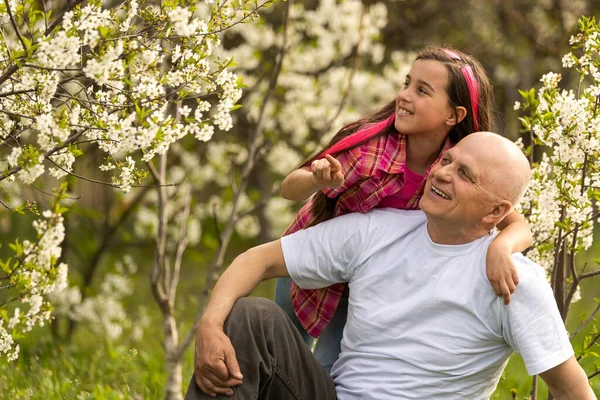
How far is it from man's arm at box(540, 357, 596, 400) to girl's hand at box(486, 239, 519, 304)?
25 cm

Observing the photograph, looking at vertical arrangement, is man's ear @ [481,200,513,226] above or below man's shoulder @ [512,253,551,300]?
above

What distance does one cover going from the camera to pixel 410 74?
2.99 metres

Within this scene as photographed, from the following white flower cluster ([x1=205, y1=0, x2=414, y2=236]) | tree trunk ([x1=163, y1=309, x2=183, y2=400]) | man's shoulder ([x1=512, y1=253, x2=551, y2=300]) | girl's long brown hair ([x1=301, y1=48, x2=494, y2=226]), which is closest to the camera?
man's shoulder ([x1=512, y1=253, x2=551, y2=300])

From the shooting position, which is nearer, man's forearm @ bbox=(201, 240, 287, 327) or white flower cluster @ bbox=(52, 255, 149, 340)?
man's forearm @ bbox=(201, 240, 287, 327)

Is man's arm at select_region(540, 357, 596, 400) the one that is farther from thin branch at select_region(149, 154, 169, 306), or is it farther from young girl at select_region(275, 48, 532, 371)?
thin branch at select_region(149, 154, 169, 306)

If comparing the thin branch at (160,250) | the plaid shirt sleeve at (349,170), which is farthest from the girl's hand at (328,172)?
the thin branch at (160,250)

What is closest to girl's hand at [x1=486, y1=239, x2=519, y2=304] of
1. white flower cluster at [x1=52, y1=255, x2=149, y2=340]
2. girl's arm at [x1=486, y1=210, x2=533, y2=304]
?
girl's arm at [x1=486, y1=210, x2=533, y2=304]

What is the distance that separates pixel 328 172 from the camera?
257 cm

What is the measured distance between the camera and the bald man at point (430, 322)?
2469 millimetres

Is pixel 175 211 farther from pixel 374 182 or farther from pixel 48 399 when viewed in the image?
pixel 374 182

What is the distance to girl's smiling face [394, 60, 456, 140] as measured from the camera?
9.50 ft

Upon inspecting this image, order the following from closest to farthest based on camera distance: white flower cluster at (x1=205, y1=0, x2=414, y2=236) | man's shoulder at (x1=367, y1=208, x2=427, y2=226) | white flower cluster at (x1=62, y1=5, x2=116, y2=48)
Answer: white flower cluster at (x1=62, y1=5, x2=116, y2=48), man's shoulder at (x1=367, y1=208, x2=427, y2=226), white flower cluster at (x1=205, y1=0, x2=414, y2=236)

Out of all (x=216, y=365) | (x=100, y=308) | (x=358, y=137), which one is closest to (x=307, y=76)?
(x=100, y=308)

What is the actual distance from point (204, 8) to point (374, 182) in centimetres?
→ 369
